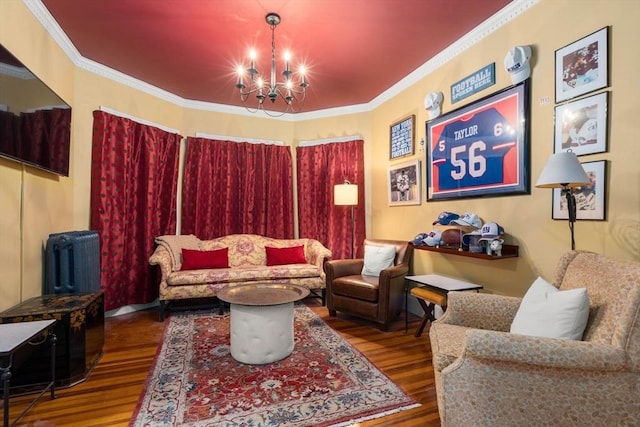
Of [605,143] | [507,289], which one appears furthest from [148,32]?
[507,289]

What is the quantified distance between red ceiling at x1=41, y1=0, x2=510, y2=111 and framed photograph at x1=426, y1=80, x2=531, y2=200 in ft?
2.46

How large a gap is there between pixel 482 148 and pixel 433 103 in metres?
0.83

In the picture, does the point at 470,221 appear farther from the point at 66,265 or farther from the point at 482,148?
the point at 66,265

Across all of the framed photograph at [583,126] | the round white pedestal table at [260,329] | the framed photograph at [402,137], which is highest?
the framed photograph at [402,137]

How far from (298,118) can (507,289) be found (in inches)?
147

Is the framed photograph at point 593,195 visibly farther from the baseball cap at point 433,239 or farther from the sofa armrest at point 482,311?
the baseball cap at point 433,239

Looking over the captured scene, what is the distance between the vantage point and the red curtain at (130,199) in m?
3.49

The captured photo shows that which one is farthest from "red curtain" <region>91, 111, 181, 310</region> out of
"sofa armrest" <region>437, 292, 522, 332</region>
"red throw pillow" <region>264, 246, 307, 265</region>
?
"sofa armrest" <region>437, 292, 522, 332</region>

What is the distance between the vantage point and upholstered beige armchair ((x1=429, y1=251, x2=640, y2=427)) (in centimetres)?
133

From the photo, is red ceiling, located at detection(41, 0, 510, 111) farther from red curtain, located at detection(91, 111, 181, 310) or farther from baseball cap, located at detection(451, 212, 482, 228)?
baseball cap, located at detection(451, 212, 482, 228)

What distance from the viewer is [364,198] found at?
4.74 metres

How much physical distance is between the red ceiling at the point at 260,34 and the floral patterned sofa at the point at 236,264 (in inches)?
82.0

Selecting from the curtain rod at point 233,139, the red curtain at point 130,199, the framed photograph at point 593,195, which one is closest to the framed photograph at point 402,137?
the curtain rod at point 233,139

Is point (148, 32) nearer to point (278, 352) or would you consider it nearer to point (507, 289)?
point (278, 352)
